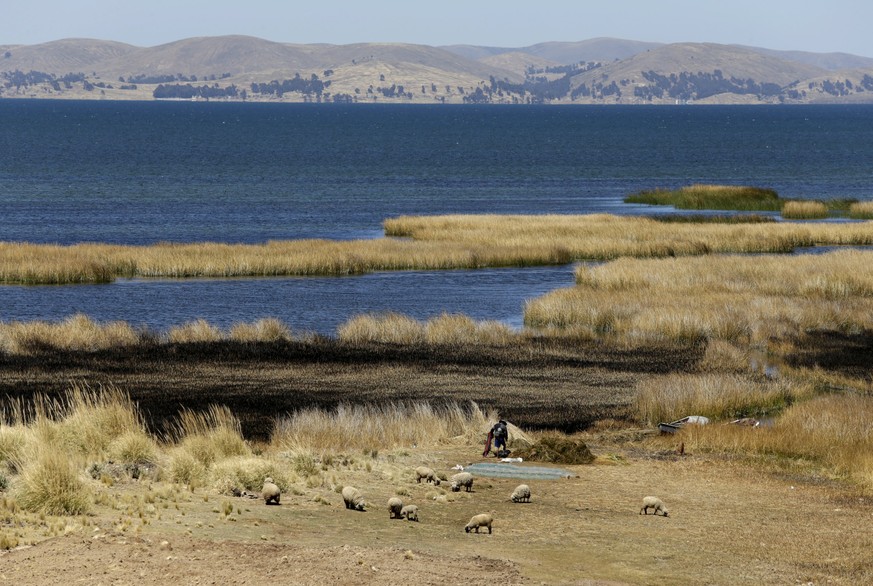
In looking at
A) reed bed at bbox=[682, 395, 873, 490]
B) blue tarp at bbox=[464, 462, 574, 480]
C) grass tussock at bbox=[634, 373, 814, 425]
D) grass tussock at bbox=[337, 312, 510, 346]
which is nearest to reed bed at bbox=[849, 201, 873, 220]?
grass tussock at bbox=[337, 312, 510, 346]

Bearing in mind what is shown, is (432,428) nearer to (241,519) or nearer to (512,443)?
(512,443)

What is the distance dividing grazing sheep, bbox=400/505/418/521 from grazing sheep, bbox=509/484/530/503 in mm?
2224

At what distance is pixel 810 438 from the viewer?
27.1 m

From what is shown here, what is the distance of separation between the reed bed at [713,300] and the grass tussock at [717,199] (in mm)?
40951

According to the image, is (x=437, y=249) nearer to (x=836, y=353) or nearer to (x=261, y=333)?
(x=261, y=333)

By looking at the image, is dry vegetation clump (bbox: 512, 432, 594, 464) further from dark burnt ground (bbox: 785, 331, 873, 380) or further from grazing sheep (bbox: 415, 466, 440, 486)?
dark burnt ground (bbox: 785, 331, 873, 380)

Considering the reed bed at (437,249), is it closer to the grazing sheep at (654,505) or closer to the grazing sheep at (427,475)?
the grazing sheep at (427,475)

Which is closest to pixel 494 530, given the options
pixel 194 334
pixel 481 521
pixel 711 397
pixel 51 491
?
pixel 481 521

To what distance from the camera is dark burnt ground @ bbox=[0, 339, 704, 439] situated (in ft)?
108

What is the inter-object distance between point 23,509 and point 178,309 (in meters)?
36.3

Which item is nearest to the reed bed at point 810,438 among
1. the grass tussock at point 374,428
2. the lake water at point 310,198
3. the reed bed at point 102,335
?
the grass tussock at point 374,428

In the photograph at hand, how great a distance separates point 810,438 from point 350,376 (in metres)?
14.9

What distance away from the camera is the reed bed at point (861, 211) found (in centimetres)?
9400

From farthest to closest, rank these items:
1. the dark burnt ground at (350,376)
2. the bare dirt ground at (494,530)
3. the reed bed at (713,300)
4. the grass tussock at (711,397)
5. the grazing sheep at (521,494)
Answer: the reed bed at (713,300)
the dark burnt ground at (350,376)
the grass tussock at (711,397)
the grazing sheep at (521,494)
the bare dirt ground at (494,530)
